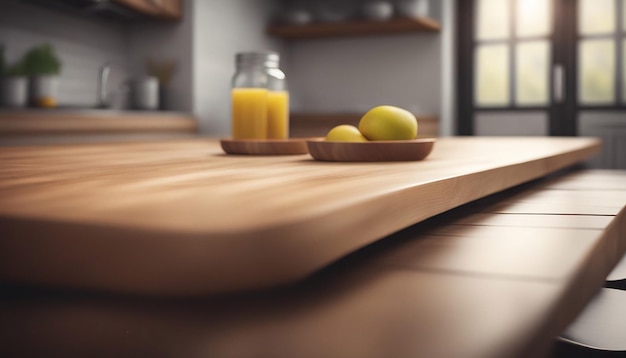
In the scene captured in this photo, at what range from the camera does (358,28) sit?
5.11 m

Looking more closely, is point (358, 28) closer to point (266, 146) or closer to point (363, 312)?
point (266, 146)

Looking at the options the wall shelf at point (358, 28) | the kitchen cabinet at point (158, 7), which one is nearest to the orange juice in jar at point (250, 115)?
the kitchen cabinet at point (158, 7)

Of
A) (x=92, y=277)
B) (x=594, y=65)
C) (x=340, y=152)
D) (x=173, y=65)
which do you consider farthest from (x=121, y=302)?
(x=594, y=65)

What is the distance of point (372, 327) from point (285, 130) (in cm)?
121

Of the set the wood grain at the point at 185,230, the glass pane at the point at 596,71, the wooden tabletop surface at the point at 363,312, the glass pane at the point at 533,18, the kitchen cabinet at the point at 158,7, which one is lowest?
the wooden tabletop surface at the point at 363,312

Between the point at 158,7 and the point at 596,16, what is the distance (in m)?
3.16

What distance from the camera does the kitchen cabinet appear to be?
12.9 ft

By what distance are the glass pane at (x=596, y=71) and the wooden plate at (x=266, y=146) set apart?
4.18m

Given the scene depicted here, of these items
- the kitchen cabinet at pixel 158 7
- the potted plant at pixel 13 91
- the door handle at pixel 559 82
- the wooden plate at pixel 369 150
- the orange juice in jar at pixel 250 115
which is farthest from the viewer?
the door handle at pixel 559 82

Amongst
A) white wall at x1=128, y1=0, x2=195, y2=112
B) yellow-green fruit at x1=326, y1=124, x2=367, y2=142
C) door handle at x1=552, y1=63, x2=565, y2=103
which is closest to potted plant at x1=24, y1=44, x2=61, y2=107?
white wall at x1=128, y1=0, x2=195, y2=112

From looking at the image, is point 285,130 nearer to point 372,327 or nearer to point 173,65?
point 372,327

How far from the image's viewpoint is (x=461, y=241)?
2.95ft

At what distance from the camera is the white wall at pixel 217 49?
4488 mm

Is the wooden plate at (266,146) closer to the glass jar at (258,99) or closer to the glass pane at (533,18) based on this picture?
the glass jar at (258,99)
